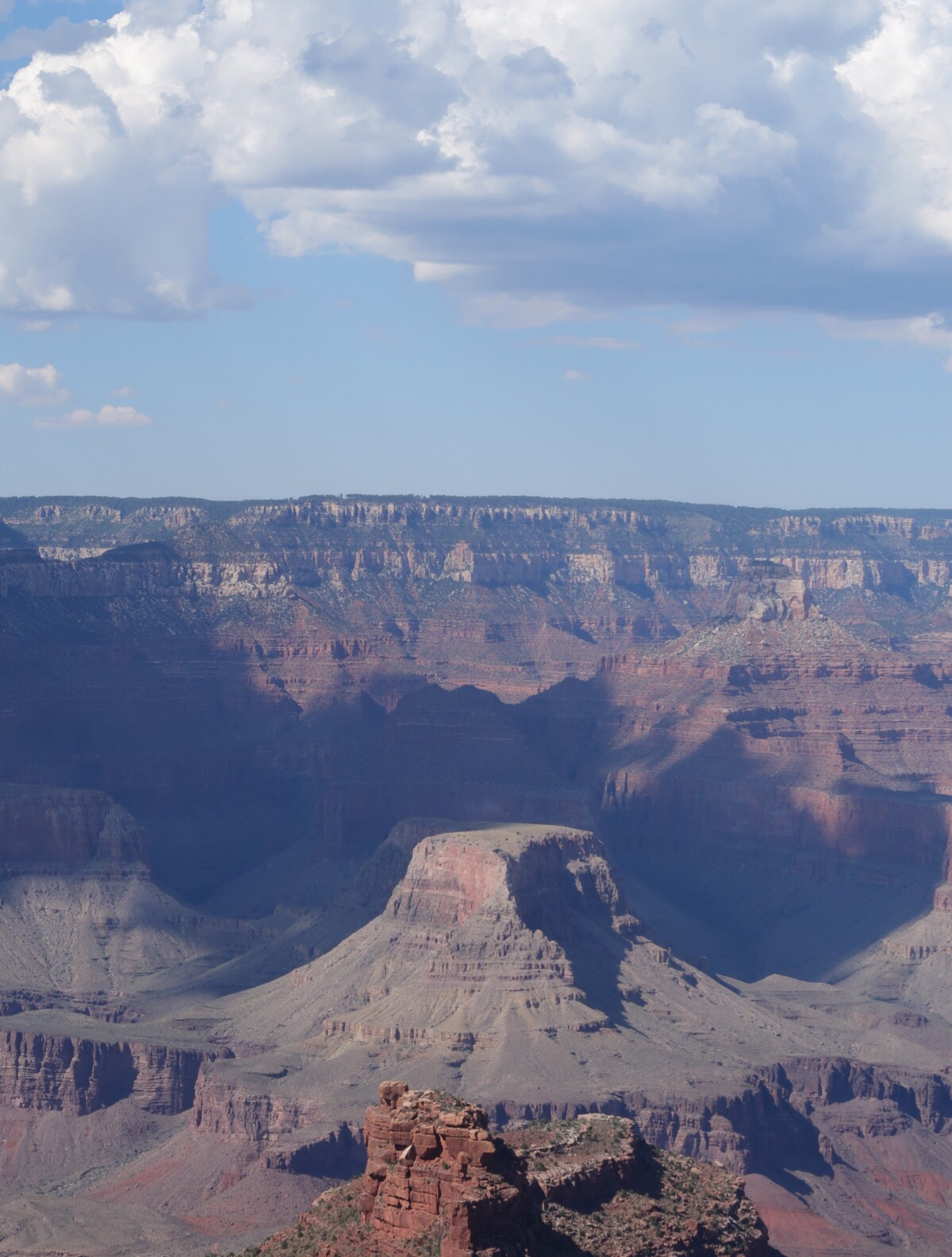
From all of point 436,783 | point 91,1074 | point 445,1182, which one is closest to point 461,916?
point 91,1074

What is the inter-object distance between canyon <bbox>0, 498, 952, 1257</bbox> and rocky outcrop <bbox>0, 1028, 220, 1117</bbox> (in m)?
0.14

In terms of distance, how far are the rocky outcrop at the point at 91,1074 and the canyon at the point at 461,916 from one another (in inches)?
5.7

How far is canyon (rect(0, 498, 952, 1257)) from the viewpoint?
102m

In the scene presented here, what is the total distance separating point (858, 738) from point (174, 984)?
66661mm

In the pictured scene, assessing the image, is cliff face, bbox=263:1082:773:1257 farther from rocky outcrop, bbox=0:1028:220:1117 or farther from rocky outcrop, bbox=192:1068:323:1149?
rocky outcrop, bbox=0:1028:220:1117

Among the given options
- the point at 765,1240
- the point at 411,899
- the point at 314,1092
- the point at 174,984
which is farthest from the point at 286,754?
the point at 765,1240

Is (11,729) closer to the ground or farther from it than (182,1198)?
farther from it

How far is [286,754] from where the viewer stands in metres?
192

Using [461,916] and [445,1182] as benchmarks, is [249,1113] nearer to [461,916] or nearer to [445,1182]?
[461,916]

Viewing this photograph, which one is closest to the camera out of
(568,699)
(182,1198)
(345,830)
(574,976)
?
(182,1198)

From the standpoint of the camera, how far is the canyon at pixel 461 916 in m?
102

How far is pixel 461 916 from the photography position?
117062mm

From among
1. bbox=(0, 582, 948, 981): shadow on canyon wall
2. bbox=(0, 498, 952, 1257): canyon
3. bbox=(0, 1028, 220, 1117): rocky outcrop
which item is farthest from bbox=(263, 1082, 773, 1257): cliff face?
bbox=(0, 582, 948, 981): shadow on canyon wall

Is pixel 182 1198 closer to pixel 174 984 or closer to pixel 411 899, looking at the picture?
pixel 411 899
